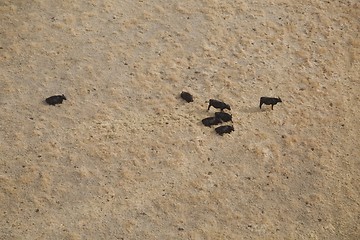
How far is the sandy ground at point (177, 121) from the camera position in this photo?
14422 millimetres

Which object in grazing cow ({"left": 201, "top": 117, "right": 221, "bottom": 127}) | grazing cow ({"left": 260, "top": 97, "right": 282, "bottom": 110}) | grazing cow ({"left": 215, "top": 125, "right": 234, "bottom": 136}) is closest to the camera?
grazing cow ({"left": 215, "top": 125, "right": 234, "bottom": 136})

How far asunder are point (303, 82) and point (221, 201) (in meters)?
6.33

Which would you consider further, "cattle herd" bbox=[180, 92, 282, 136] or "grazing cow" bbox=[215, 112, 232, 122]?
"grazing cow" bbox=[215, 112, 232, 122]

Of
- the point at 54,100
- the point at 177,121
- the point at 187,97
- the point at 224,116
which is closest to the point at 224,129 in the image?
the point at 224,116

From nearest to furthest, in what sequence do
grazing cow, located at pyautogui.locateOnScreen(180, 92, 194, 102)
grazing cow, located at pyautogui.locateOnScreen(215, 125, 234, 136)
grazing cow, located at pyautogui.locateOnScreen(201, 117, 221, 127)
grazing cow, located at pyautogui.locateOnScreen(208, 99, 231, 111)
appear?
grazing cow, located at pyautogui.locateOnScreen(215, 125, 234, 136)
grazing cow, located at pyautogui.locateOnScreen(201, 117, 221, 127)
grazing cow, located at pyautogui.locateOnScreen(208, 99, 231, 111)
grazing cow, located at pyautogui.locateOnScreen(180, 92, 194, 102)

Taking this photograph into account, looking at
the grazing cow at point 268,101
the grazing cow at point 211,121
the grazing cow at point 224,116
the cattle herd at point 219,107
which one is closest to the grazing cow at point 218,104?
the cattle herd at point 219,107

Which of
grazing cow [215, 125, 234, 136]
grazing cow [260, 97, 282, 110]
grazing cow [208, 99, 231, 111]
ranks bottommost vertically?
grazing cow [215, 125, 234, 136]

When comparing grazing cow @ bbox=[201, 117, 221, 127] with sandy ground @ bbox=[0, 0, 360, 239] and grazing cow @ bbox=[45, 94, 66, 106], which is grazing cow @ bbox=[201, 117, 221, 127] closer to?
sandy ground @ bbox=[0, 0, 360, 239]

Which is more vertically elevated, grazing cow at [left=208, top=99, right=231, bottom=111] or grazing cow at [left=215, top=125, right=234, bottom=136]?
grazing cow at [left=208, top=99, right=231, bottom=111]

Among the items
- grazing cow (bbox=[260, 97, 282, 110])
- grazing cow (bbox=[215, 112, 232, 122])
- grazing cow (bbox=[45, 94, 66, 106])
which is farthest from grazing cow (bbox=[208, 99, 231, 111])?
grazing cow (bbox=[45, 94, 66, 106])

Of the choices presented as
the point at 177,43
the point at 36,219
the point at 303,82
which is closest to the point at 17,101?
the point at 36,219

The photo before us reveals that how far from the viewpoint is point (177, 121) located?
669 inches

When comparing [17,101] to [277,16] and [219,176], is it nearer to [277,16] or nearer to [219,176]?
[219,176]

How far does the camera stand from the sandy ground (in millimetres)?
14422
